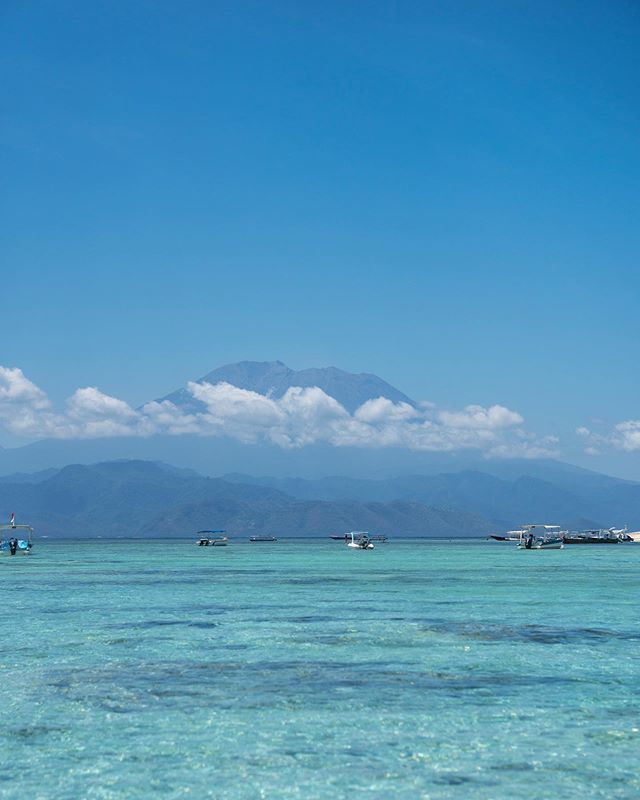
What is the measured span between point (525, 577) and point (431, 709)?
86.6 metres

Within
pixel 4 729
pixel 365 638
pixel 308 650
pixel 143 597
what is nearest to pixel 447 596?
pixel 143 597

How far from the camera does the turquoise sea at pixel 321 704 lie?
80.6ft

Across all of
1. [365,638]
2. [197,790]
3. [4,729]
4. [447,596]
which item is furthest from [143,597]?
[197,790]

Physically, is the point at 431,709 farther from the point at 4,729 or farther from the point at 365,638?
the point at 365,638

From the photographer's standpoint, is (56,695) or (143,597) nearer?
(56,695)

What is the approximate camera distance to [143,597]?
81.7m

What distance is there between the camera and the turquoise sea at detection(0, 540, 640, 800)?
2458cm

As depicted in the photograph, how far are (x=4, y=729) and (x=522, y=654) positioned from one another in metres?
23.0

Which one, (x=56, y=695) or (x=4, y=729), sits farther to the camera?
(x=56, y=695)

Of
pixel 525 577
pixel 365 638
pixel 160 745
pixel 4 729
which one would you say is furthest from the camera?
pixel 525 577

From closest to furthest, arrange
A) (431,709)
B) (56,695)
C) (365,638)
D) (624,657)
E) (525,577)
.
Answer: (431,709) → (56,695) → (624,657) → (365,638) → (525,577)

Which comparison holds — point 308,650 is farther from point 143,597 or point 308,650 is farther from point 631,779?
point 143,597

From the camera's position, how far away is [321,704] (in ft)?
107

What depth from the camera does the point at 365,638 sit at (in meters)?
49.4
